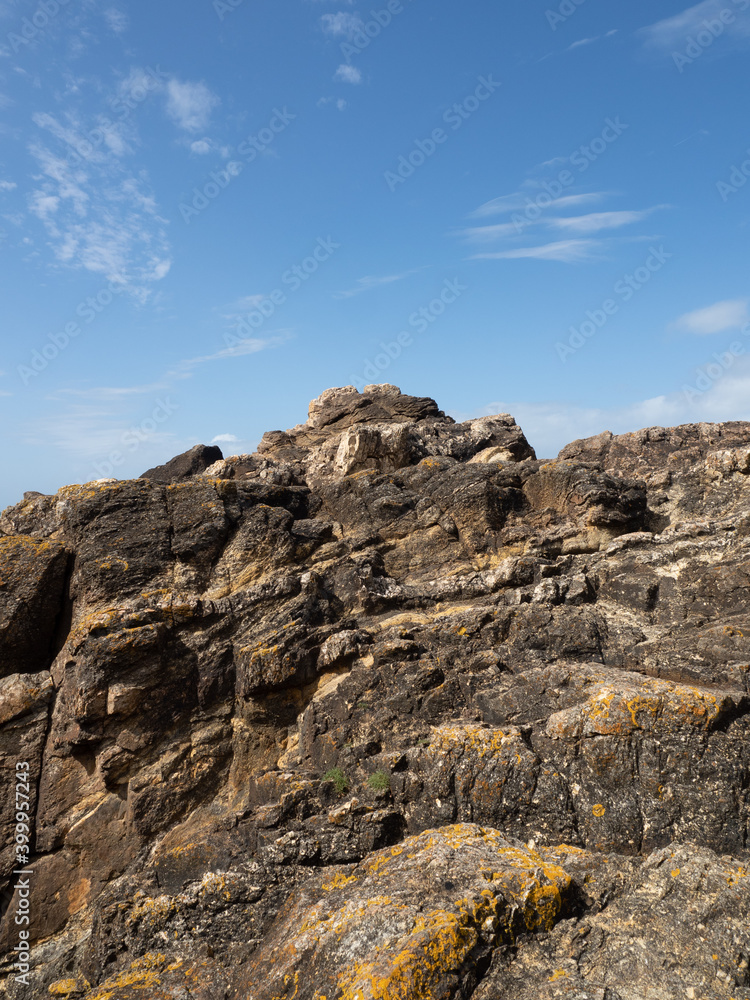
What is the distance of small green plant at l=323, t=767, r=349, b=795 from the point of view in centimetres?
1175

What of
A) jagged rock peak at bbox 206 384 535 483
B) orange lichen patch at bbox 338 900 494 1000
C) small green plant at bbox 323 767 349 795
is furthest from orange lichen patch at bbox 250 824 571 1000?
jagged rock peak at bbox 206 384 535 483

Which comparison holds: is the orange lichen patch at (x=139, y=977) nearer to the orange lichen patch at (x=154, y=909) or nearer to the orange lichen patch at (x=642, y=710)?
the orange lichen patch at (x=154, y=909)

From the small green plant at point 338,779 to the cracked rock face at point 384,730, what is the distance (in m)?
0.06

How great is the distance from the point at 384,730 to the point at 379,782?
1.39 metres

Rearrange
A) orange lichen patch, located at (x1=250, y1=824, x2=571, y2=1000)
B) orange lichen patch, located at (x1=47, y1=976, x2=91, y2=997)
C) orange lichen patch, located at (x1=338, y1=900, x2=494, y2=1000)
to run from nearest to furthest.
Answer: orange lichen patch, located at (x1=338, y1=900, x2=494, y2=1000), orange lichen patch, located at (x1=250, y1=824, x2=571, y2=1000), orange lichen patch, located at (x1=47, y1=976, x2=91, y2=997)

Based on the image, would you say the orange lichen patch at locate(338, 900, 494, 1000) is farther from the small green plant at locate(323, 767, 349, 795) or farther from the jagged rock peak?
the jagged rock peak

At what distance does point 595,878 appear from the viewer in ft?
29.5

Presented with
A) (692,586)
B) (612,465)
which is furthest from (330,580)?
(612,465)

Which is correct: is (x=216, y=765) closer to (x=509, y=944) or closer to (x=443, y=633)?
(x=443, y=633)

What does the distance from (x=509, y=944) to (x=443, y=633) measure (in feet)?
22.6

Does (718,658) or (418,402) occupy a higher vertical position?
(418,402)

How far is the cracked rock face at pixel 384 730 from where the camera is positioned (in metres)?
8.23

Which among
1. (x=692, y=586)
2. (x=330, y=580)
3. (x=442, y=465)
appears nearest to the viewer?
(x=692, y=586)

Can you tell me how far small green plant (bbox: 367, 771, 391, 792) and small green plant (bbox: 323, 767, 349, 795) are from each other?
0.54 metres
